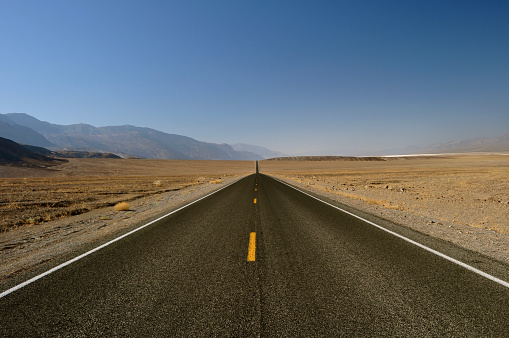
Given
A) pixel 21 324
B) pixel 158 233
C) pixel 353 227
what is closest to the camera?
pixel 21 324

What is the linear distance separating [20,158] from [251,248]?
440 feet

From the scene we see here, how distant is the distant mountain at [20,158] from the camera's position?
89312 mm

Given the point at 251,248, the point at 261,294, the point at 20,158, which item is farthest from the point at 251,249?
the point at 20,158

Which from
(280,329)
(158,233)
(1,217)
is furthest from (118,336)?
(1,217)

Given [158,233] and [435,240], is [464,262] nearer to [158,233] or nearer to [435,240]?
[435,240]

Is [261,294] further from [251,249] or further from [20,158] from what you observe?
[20,158]

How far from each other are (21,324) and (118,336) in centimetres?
131

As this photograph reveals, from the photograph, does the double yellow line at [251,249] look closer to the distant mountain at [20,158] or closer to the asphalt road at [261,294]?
the asphalt road at [261,294]

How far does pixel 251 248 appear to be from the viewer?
559 cm

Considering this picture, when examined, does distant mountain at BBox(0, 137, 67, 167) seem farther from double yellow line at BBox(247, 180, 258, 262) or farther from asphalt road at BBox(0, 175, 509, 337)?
asphalt road at BBox(0, 175, 509, 337)

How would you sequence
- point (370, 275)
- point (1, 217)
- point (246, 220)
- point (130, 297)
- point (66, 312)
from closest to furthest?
point (66, 312)
point (130, 297)
point (370, 275)
point (246, 220)
point (1, 217)

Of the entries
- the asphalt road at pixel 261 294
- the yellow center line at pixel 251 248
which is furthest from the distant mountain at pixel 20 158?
the asphalt road at pixel 261 294

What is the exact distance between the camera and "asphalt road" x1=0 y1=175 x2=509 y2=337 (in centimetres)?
282

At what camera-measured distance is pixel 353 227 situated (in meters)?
7.70
